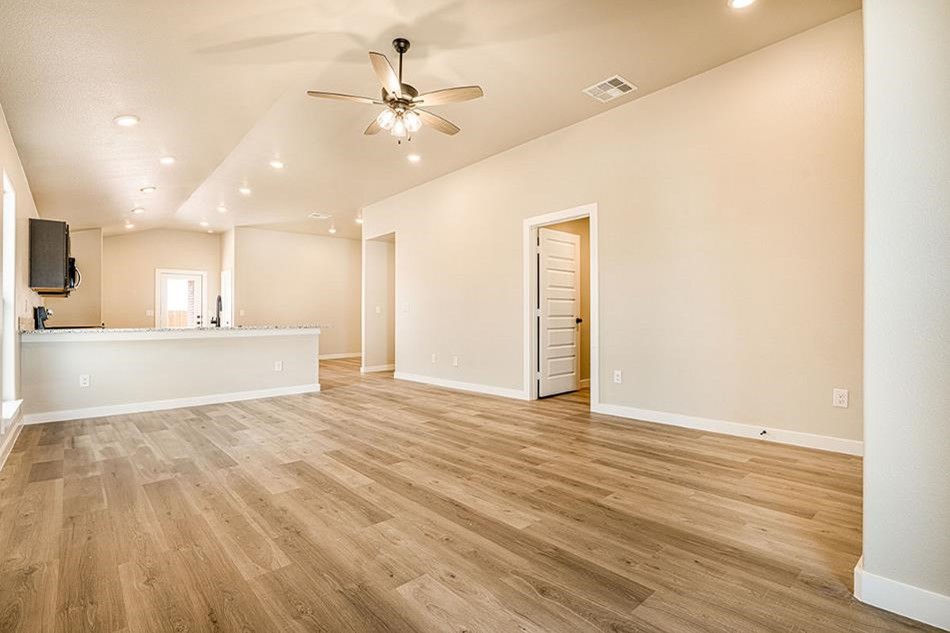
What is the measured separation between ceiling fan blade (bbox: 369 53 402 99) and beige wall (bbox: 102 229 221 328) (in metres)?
9.56

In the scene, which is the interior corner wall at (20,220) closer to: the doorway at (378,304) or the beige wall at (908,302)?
the doorway at (378,304)

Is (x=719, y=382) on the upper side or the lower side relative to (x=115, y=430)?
upper

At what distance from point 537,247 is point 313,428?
3.19m

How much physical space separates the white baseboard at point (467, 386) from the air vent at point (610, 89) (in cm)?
326

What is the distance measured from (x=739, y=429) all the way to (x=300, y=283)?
30.8 feet

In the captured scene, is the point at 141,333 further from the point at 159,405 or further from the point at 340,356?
the point at 340,356

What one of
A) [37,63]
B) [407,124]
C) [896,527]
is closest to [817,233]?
[896,527]

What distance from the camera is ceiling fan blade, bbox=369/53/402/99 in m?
2.61

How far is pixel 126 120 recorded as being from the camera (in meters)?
3.57

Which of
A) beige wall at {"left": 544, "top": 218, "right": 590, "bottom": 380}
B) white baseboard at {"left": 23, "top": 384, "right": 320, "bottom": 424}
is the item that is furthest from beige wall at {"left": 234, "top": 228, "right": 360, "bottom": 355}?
beige wall at {"left": 544, "top": 218, "right": 590, "bottom": 380}

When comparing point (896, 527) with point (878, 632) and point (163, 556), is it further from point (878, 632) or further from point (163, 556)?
point (163, 556)

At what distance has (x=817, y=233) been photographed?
3207 millimetres

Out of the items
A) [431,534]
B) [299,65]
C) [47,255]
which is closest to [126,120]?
[299,65]

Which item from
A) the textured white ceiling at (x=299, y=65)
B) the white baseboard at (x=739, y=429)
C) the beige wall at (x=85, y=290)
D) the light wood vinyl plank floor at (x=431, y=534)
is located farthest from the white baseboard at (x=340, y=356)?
the white baseboard at (x=739, y=429)
